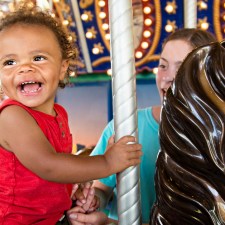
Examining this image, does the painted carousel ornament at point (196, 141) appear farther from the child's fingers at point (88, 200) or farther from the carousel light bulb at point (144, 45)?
the carousel light bulb at point (144, 45)

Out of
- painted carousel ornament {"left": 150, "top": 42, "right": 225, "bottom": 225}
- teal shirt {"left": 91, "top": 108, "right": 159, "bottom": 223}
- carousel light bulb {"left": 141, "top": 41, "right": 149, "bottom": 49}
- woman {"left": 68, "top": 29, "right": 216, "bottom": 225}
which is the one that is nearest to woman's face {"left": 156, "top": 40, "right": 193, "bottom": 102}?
woman {"left": 68, "top": 29, "right": 216, "bottom": 225}

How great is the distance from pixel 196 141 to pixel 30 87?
0.41 metres

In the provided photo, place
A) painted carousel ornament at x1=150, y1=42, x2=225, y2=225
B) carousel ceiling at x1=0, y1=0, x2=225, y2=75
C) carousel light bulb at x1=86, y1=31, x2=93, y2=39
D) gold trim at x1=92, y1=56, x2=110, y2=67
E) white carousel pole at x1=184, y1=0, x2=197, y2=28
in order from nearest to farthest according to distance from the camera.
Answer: painted carousel ornament at x1=150, y1=42, x2=225, y2=225, white carousel pole at x1=184, y1=0, x2=197, y2=28, carousel ceiling at x1=0, y1=0, x2=225, y2=75, carousel light bulb at x1=86, y1=31, x2=93, y2=39, gold trim at x1=92, y1=56, x2=110, y2=67

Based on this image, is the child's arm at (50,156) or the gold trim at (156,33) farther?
the gold trim at (156,33)

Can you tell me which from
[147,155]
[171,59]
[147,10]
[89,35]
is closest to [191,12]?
[171,59]

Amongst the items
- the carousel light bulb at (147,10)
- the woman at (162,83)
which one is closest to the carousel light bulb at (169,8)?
the carousel light bulb at (147,10)

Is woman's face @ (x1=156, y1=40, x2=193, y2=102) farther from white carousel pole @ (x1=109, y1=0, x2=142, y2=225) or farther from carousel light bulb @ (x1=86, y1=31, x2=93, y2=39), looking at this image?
carousel light bulb @ (x1=86, y1=31, x2=93, y2=39)

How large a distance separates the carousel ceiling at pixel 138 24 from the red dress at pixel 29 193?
165 cm

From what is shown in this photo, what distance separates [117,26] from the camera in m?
0.83

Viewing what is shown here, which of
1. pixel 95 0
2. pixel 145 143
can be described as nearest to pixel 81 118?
pixel 95 0

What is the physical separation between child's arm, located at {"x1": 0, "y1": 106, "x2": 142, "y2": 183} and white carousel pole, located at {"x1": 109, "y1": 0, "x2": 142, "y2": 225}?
0.03m

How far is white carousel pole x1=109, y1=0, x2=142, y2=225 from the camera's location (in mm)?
830

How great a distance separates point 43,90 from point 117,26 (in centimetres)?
22

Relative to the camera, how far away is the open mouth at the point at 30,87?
921 millimetres
